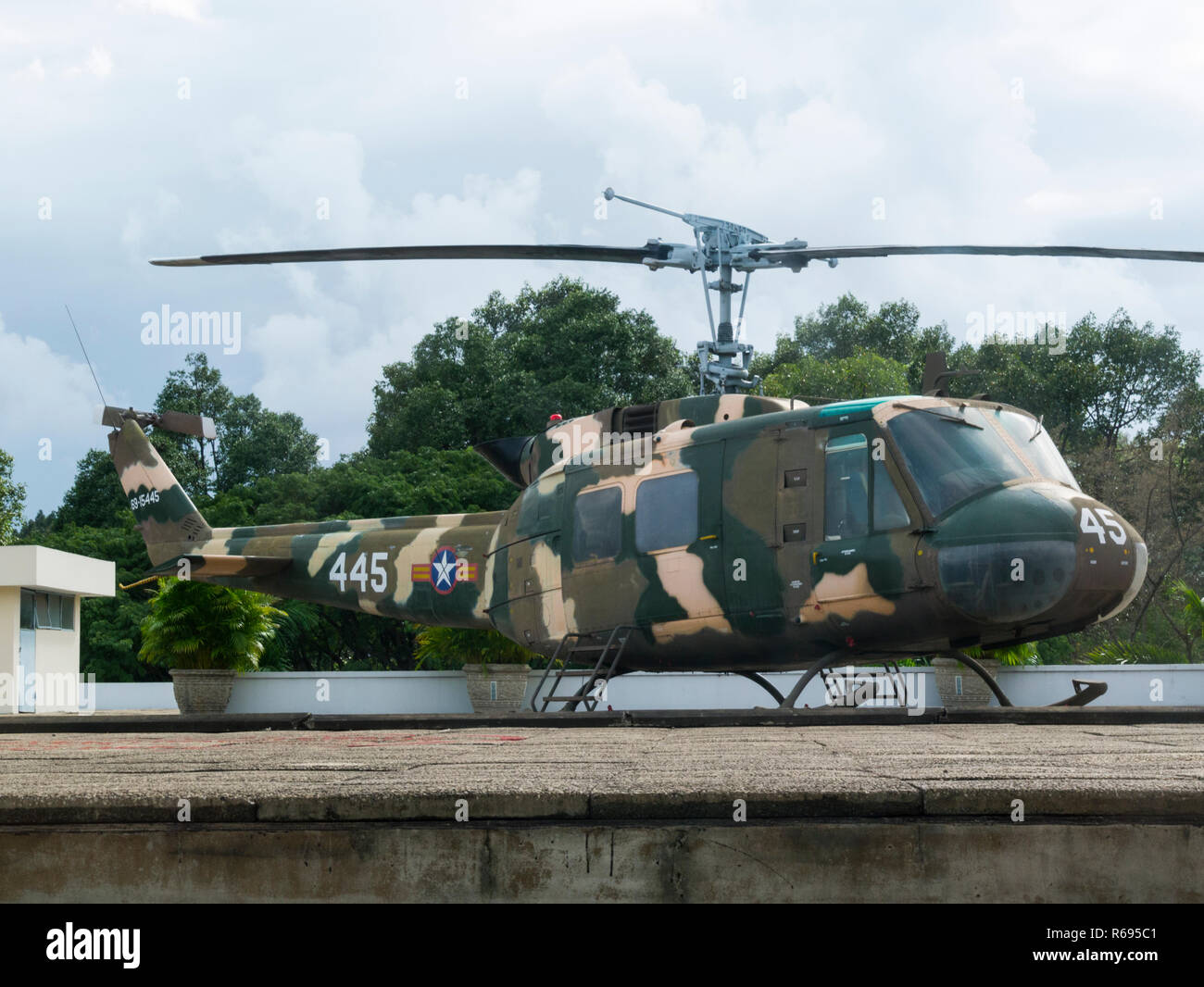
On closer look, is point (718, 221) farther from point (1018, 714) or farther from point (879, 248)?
point (1018, 714)

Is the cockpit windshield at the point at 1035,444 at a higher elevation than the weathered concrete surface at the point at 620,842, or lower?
higher

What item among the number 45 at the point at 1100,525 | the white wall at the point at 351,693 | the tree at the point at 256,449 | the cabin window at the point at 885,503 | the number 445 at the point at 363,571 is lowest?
the white wall at the point at 351,693

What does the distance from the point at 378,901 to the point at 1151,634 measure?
32651 mm

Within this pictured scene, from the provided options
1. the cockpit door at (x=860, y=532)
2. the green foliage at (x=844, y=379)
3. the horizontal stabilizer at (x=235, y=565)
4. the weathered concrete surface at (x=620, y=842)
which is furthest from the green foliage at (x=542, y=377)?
the weathered concrete surface at (x=620, y=842)

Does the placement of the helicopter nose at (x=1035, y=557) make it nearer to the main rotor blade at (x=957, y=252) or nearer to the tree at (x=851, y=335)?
the main rotor blade at (x=957, y=252)

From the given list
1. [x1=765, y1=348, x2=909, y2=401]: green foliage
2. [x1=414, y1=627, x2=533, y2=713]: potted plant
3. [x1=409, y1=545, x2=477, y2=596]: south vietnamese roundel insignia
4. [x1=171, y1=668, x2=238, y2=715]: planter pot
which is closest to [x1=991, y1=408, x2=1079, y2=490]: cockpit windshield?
[x1=409, y1=545, x2=477, y2=596]: south vietnamese roundel insignia

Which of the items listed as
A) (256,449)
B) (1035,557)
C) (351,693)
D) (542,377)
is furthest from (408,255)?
(256,449)

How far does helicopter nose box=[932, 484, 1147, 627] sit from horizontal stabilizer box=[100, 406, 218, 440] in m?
9.06

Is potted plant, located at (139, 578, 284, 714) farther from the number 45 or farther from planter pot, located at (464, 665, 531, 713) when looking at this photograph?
the number 45

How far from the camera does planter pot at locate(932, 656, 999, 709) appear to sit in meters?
16.1

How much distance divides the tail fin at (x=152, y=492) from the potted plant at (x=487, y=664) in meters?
3.69

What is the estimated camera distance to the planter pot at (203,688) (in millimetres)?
17250

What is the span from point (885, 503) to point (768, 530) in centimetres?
A: 97

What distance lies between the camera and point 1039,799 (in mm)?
2197
